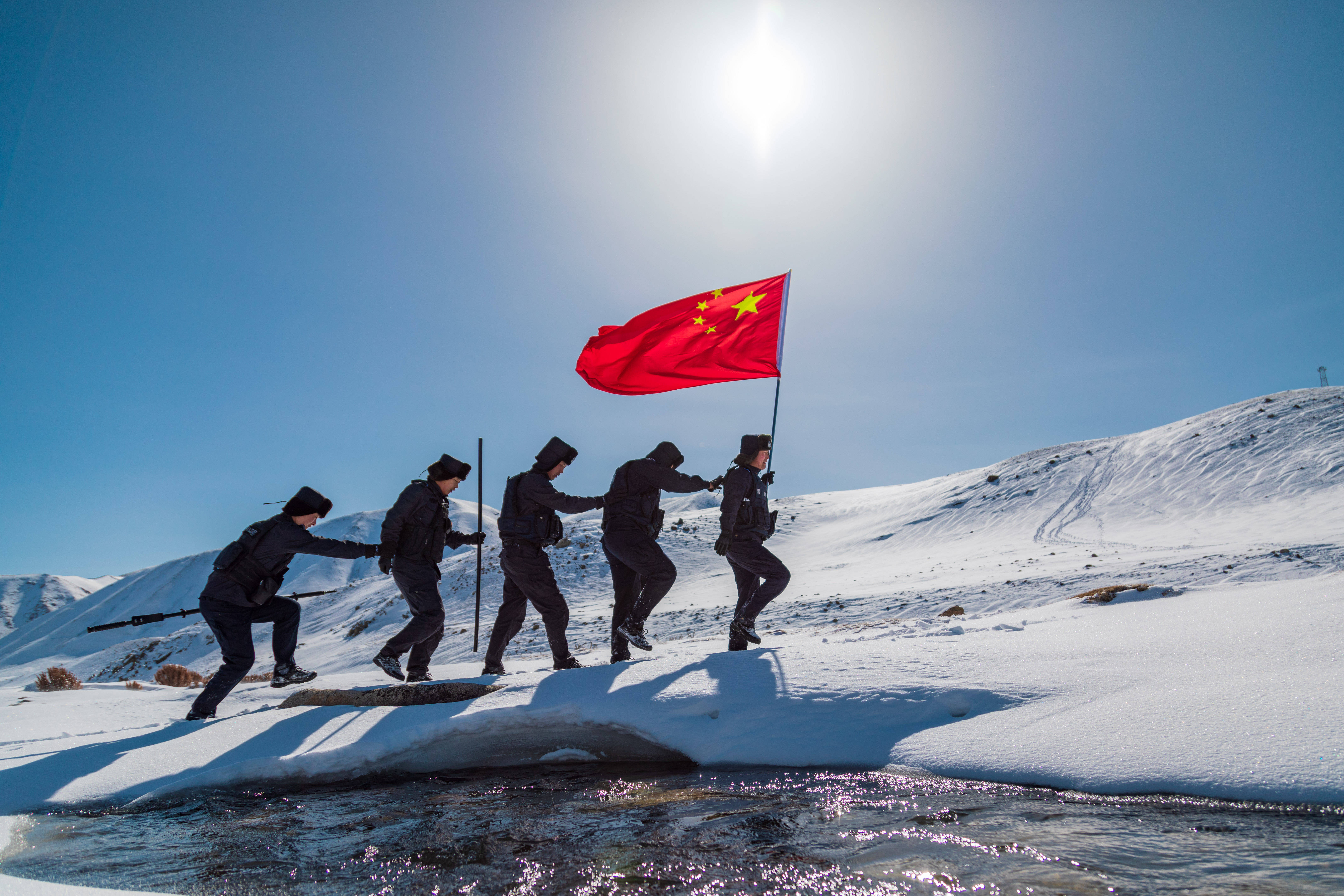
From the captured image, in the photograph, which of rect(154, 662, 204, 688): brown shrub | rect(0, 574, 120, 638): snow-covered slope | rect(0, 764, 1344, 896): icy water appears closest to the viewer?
rect(0, 764, 1344, 896): icy water

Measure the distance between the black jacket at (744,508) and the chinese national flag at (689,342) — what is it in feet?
6.48

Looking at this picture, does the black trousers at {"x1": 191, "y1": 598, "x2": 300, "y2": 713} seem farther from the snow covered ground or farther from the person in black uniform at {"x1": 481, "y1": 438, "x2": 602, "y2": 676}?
the person in black uniform at {"x1": 481, "y1": 438, "x2": 602, "y2": 676}

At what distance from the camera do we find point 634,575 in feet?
23.4

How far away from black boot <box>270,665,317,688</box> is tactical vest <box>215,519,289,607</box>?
1.13m

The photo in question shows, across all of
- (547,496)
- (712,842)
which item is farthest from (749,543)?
(712,842)

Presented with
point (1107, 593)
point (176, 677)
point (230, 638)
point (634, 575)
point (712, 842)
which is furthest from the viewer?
point (176, 677)

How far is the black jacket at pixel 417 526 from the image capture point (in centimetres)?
658

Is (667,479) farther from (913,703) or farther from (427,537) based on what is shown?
(913,703)

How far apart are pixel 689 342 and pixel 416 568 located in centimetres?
443

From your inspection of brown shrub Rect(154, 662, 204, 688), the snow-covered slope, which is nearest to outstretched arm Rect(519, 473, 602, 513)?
brown shrub Rect(154, 662, 204, 688)

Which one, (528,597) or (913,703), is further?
(528,597)

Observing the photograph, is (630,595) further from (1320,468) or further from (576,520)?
(576,520)

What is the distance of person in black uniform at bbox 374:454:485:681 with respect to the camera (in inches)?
257

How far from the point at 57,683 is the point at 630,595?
9415 mm
